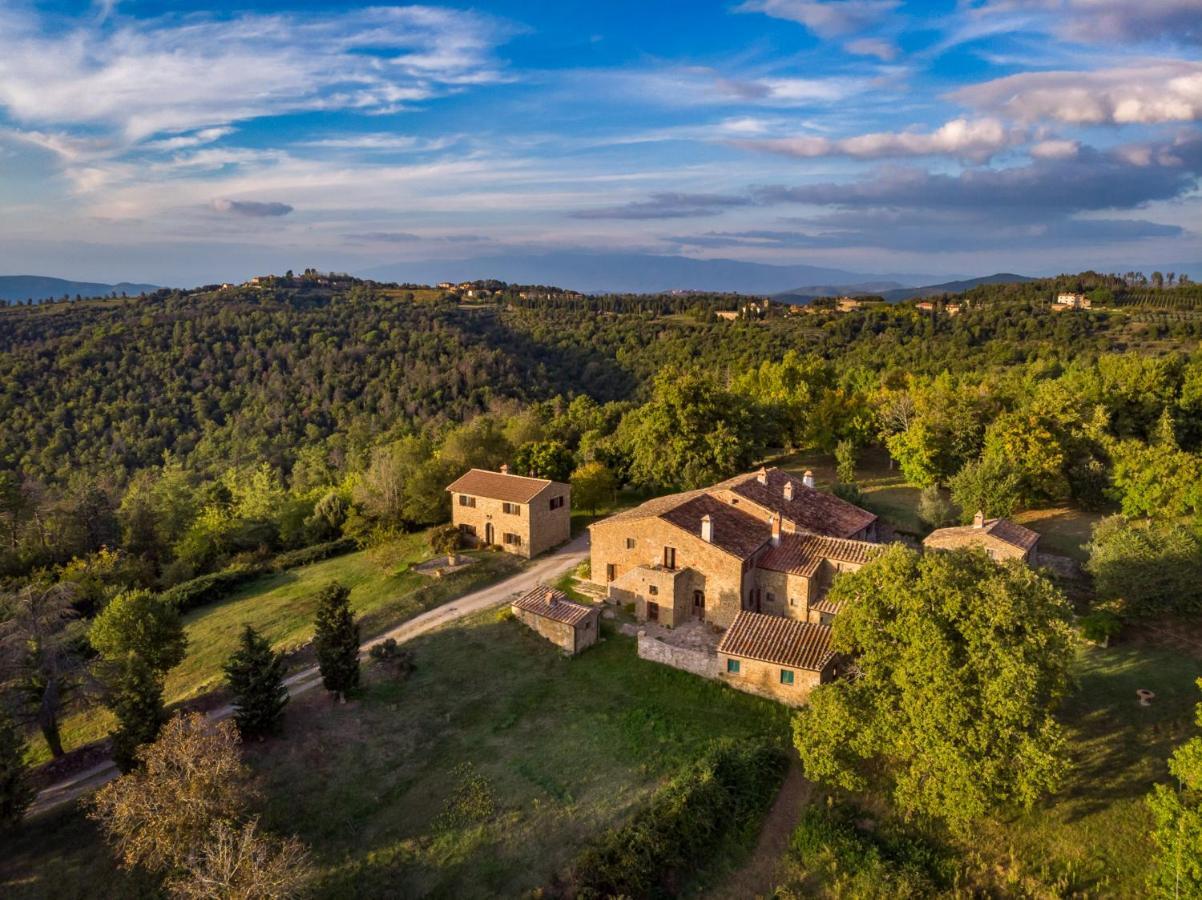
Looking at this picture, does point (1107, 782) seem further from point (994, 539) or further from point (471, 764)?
point (471, 764)

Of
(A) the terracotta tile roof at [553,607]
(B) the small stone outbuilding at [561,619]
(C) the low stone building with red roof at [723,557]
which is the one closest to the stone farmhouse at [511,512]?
(C) the low stone building with red roof at [723,557]

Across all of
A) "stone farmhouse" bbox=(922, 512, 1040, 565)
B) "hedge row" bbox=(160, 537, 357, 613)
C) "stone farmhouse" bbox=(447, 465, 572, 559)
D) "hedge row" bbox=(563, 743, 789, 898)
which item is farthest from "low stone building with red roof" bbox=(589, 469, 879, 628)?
"hedge row" bbox=(160, 537, 357, 613)

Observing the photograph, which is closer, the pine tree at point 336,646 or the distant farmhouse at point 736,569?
the pine tree at point 336,646

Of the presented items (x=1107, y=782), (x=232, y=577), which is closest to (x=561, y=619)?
(x=1107, y=782)

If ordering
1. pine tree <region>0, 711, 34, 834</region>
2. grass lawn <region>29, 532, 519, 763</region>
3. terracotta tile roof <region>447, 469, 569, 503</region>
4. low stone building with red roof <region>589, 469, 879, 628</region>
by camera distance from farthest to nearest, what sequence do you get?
terracotta tile roof <region>447, 469, 569, 503</region>
low stone building with red roof <region>589, 469, 879, 628</region>
grass lawn <region>29, 532, 519, 763</region>
pine tree <region>0, 711, 34, 834</region>

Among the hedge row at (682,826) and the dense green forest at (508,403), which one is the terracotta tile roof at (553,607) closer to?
the hedge row at (682,826)

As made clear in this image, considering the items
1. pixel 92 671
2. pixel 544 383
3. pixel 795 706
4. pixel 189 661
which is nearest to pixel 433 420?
pixel 544 383

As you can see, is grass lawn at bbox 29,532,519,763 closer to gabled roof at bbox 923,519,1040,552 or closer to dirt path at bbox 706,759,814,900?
dirt path at bbox 706,759,814,900

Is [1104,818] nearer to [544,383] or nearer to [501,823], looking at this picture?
[501,823]
